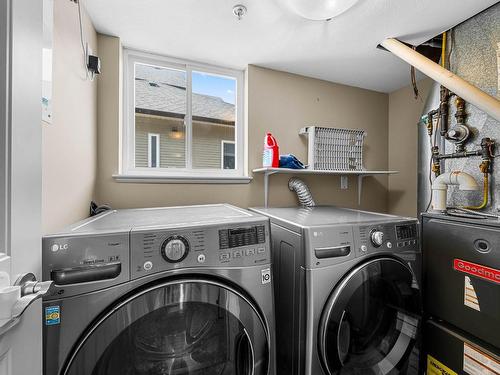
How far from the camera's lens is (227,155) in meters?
2.12

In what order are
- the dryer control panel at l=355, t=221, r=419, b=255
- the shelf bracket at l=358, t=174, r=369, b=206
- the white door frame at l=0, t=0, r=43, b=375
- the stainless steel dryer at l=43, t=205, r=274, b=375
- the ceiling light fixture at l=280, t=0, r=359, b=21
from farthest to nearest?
the shelf bracket at l=358, t=174, r=369, b=206 < the ceiling light fixture at l=280, t=0, r=359, b=21 < the dryer control panel at l=355, t=221, r=419, b=255 < the stainless steel dryer at l=43, t=205, r=274, b=375 < the white door frame at l=0, t=0, r=43, b=375

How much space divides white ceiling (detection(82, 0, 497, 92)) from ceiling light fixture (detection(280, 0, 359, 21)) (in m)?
0.08

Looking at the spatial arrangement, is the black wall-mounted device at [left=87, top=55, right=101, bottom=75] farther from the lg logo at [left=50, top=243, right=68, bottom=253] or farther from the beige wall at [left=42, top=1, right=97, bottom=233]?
the lg logo at [left=50, top=243, right=68, bottom=253]

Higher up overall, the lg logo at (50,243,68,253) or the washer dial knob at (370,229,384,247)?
the lg logo at (50,243,68,253)

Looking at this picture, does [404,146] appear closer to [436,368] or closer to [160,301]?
[436,368]

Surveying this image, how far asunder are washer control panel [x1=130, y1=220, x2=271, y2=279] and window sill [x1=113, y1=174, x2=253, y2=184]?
3.17 feet

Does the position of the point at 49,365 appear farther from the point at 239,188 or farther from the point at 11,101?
the point at 239,188

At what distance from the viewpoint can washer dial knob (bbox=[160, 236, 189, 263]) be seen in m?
0.82

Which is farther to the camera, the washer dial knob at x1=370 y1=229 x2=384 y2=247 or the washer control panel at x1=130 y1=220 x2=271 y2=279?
the washer dial knob at x1=370 y1=229 x2=384 y2=247

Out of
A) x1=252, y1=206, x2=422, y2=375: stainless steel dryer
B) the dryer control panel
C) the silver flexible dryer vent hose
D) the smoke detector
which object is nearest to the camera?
x1=252, y1=206, x2=422, y2=375: stainless steel dryer

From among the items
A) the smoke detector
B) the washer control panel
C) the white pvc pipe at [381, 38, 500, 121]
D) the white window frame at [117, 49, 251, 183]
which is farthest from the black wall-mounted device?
the white pvc pipe at [381, 38, 500, 121]

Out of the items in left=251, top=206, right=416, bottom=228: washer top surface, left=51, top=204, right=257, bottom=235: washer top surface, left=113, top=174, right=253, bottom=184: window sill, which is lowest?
left=251, top=206, right=416, bottom=228: washer top surface

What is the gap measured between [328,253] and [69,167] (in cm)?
131

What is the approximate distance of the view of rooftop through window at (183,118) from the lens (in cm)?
188
